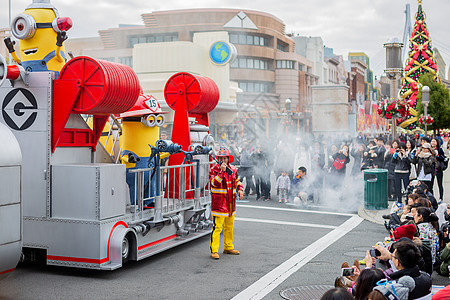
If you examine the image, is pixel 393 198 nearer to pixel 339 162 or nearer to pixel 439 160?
pixel 339 162

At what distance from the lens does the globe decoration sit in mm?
41844

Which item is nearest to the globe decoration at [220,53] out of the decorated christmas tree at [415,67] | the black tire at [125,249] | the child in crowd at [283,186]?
the decorated christmas tree at [415,67]

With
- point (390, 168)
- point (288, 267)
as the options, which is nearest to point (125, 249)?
point (288, 267)

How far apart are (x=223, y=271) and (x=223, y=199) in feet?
4.45

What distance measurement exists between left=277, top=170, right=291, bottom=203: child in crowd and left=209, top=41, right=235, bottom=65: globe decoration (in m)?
26.1

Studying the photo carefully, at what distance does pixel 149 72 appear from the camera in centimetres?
4072

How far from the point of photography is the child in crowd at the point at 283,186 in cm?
1655

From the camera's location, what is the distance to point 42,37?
8672mm

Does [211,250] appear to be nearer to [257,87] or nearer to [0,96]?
[0,96]

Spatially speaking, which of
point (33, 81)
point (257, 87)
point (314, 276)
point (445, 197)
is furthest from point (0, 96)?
point (257, 87)

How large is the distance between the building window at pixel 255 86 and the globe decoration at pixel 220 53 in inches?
1099

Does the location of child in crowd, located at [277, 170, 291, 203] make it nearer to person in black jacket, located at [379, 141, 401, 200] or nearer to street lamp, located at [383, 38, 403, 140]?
person in black jacket, located at [379, 141, 401, 200]

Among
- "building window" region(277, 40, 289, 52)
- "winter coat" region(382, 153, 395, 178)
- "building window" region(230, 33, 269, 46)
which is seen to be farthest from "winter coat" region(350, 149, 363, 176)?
"building window" region(277, 40, 289, 52)

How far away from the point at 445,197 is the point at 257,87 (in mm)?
56295
